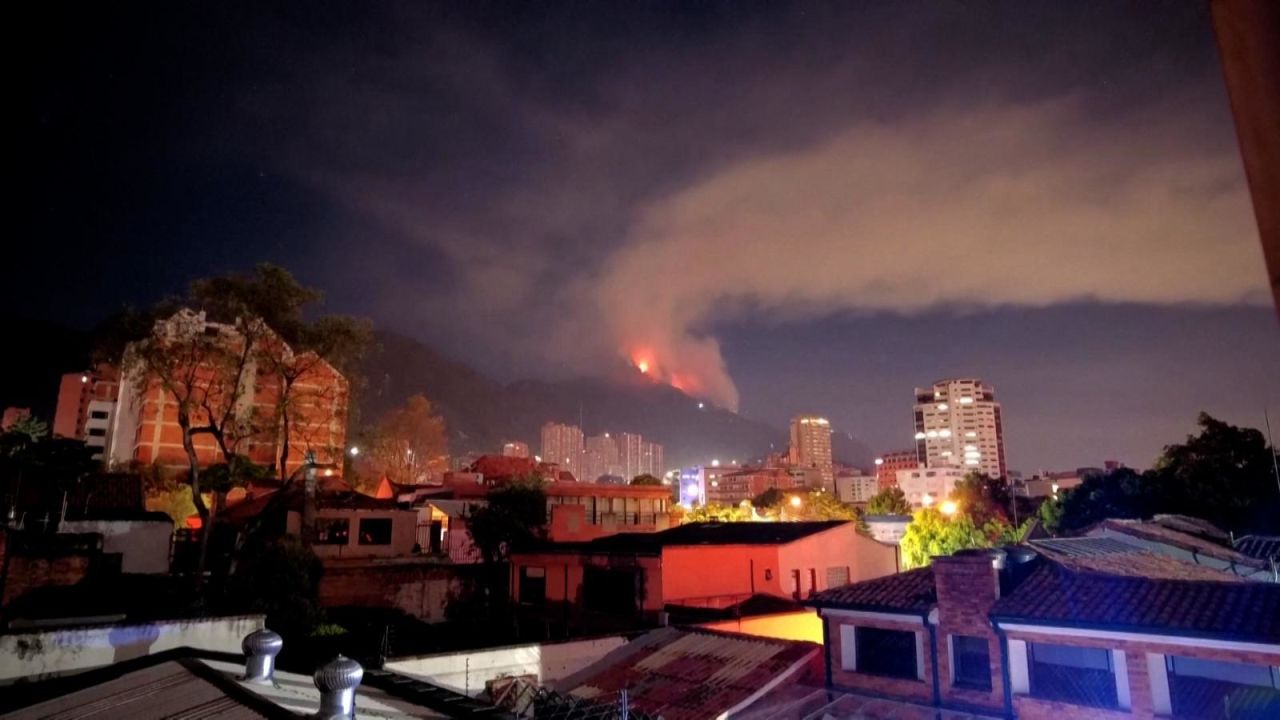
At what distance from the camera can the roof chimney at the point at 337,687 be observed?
702 centimetres

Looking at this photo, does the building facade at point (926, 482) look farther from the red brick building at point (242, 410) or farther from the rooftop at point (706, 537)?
the rooftop at point (706, 537)

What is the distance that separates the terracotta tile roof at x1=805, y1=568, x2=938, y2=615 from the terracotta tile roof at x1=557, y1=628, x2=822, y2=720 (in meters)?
1.64

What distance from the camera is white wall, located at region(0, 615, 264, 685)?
12328mm

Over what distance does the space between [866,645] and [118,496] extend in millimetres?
37657

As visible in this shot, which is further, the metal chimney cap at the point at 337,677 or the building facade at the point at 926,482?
the building facade at the point at 926,482

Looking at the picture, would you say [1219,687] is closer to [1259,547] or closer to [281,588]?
[1259,547]

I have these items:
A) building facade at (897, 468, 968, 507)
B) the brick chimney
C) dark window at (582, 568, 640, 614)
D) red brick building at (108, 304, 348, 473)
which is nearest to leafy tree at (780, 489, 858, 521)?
dark window at (582, 568, 640, 614)

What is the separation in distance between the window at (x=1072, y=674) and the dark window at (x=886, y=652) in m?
2.58

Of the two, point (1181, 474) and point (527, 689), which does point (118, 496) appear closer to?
point (527, 689)

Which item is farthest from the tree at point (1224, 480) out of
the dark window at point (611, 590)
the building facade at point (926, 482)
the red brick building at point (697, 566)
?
the building facade at point (926, 482)

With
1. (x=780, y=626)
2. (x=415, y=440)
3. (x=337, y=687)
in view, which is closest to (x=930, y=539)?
(x=780, y=626)

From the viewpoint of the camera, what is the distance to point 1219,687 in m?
12.1

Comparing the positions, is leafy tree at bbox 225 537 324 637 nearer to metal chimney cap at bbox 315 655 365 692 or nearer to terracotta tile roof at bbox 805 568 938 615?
terracotta tile roof at bbox 805 568 938 615

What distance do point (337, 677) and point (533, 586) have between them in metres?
26.8
